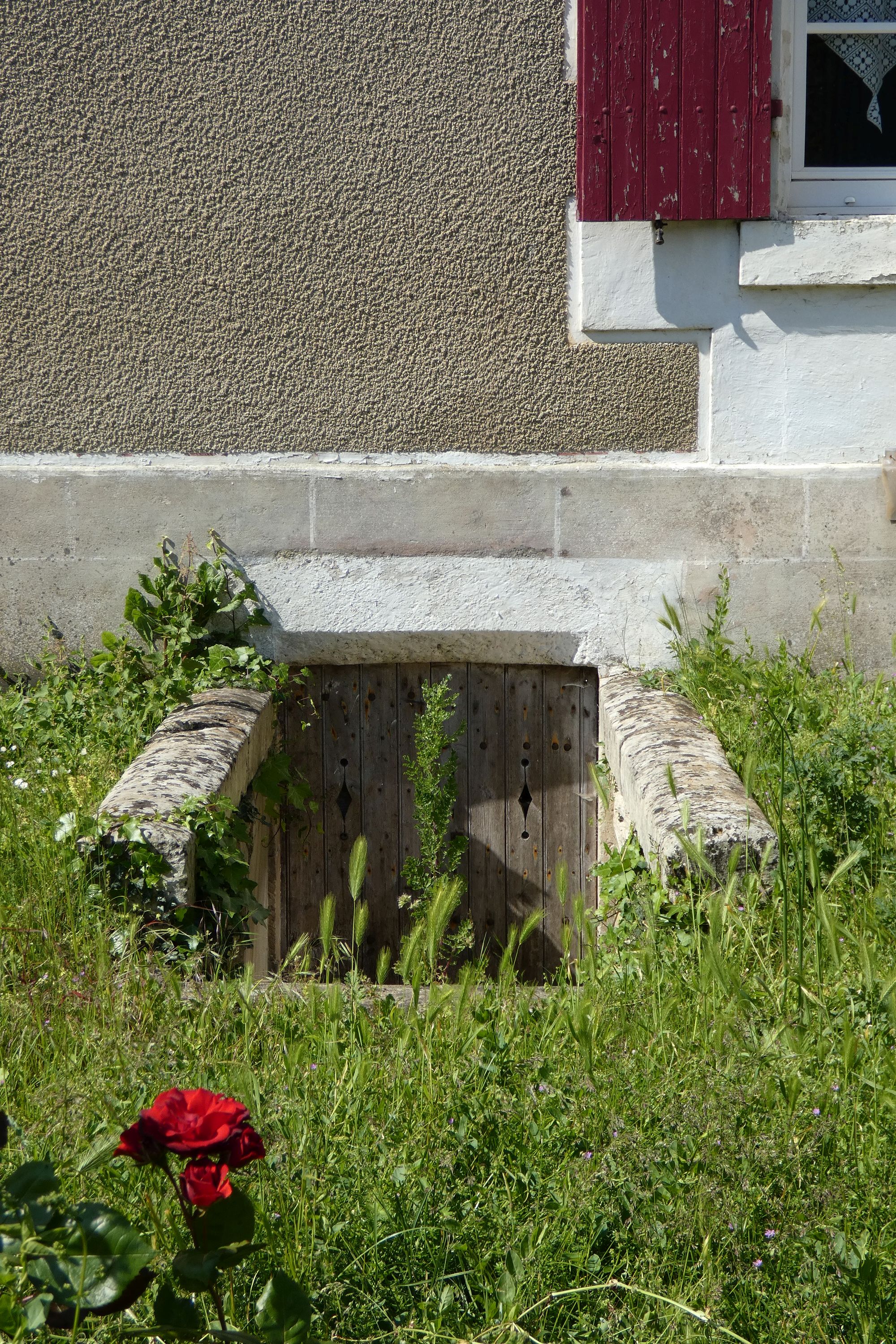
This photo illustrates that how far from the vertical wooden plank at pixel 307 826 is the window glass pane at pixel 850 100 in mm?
2778

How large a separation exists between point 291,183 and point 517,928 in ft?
9.59

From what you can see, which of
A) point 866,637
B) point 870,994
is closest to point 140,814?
point 870,994

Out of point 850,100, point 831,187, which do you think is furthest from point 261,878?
point 850,100

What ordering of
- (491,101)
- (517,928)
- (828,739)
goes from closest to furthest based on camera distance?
1. (828,739)
2. (491,101)
3. (517,928)

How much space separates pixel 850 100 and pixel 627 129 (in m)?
0.91

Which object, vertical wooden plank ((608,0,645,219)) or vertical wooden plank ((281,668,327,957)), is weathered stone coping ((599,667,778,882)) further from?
vertical wooden plank ((608,0,645,219))

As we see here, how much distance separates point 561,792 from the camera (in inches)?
171

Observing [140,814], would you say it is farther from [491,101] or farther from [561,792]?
[491,101]

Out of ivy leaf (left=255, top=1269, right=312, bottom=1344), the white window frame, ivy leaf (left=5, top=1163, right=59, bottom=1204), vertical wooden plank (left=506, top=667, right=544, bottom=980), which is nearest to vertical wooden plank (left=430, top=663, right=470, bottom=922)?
vertical wooden plank (left=506, top=667, right=544, bottom=980)

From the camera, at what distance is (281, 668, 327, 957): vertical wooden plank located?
14.2 ft

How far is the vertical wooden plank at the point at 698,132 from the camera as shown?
374 centimetres

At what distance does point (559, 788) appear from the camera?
434 centimetres

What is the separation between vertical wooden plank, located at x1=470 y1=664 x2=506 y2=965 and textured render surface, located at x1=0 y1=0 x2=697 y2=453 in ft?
3.19

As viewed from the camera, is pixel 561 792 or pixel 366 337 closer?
pixel 366 337
